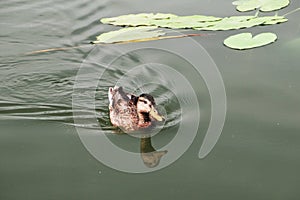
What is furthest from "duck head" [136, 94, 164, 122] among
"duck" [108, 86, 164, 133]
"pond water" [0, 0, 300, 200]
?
"pond water" [0, 0, 300, 200]

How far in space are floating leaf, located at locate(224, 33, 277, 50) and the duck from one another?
1.35 metres

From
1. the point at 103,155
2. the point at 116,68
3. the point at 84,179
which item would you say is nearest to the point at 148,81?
the point at 116,68

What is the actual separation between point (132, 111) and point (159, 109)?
24 centimetres

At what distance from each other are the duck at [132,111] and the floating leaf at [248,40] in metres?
1.35

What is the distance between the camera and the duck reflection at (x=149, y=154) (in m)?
3.88

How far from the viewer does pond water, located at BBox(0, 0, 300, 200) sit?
353 cm

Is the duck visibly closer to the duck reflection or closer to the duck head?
the duck head

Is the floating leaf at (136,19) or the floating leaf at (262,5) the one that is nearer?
the floating leaf at (136,19)

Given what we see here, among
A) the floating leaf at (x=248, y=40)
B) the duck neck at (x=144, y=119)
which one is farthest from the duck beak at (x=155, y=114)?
the floating leaf at (x=248, y=40)

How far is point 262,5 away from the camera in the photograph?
6.18 m

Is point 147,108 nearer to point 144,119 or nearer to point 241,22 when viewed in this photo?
point 144,119

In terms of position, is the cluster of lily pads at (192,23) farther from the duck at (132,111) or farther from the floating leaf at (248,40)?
the duck at (132,111)

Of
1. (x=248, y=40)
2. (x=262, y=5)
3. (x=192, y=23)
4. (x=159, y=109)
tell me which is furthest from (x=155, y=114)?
(x=262, y=5)

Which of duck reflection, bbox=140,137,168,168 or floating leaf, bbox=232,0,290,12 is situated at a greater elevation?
floating leaf, bbox=232,0,290,12
